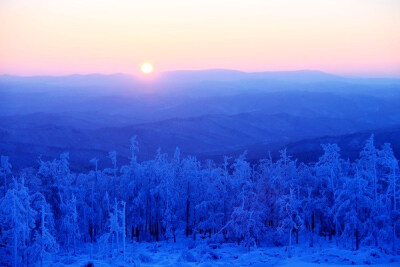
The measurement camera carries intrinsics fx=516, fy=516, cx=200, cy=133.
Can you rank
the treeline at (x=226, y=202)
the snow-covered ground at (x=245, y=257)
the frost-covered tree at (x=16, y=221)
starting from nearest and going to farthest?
the frost-covered tree at (x=16, y=221) → the snow-covered ground at (x=245, y=257) → the treeline at (x=226, y=202)

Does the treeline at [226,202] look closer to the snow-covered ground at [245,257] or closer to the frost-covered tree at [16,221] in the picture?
the snow-covered ground at [245,257]

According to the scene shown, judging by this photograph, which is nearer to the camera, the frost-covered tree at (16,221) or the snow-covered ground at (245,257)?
the frost-covered tree at (16,221)

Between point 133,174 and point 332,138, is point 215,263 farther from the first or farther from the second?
point 332,138

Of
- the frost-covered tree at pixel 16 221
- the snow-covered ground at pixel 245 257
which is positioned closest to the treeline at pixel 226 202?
the snow-covered ground at pixel 245 257

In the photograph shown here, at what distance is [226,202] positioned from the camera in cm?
4544

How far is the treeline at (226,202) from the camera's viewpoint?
125 ft

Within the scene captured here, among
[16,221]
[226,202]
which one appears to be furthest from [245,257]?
[16,221]

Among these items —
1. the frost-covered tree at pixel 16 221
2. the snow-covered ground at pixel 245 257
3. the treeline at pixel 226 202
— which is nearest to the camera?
the frost-covered tree at pixel 16 221

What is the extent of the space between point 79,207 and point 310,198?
789 inches

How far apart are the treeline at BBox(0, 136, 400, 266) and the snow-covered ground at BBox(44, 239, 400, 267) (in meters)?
1.53

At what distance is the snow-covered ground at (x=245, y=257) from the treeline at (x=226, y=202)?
153 cm

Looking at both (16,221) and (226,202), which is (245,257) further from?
(16,221)

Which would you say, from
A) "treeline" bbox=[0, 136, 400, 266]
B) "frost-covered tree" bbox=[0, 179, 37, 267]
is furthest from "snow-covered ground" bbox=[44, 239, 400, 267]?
"frost-covered tree" bbox=[0, 179, 37, 267]

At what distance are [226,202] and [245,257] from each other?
30.2ft
